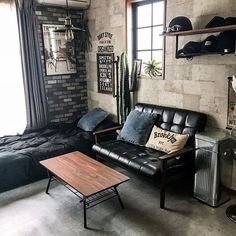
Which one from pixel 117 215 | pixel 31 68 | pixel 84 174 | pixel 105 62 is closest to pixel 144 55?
pixel 105 62

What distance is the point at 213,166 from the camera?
2.62 m

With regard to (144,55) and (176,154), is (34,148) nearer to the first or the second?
(176,154)

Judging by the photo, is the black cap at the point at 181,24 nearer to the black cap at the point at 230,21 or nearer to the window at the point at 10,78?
the black cap at the point at 230,21

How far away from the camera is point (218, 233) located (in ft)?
7.60

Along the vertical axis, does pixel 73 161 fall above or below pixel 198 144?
below

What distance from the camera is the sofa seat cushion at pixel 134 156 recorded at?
2.70 metres

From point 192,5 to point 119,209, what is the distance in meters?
2.33

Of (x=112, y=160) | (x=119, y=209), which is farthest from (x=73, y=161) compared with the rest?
(x=119, y=209)

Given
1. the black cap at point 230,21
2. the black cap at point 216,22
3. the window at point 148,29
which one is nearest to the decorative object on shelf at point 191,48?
the black cap at point 216,22

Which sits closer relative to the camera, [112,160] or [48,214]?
[48,214]

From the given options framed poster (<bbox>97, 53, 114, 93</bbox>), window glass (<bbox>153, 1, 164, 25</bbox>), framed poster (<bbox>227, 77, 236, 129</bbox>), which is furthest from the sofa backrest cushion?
window glass (<bbox>153, 1, 164, 25</bbox>)

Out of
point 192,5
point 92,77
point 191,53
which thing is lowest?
point 92,77

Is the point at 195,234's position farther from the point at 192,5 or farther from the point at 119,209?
the point at 192,5

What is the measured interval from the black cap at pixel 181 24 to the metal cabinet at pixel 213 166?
1.13 m
